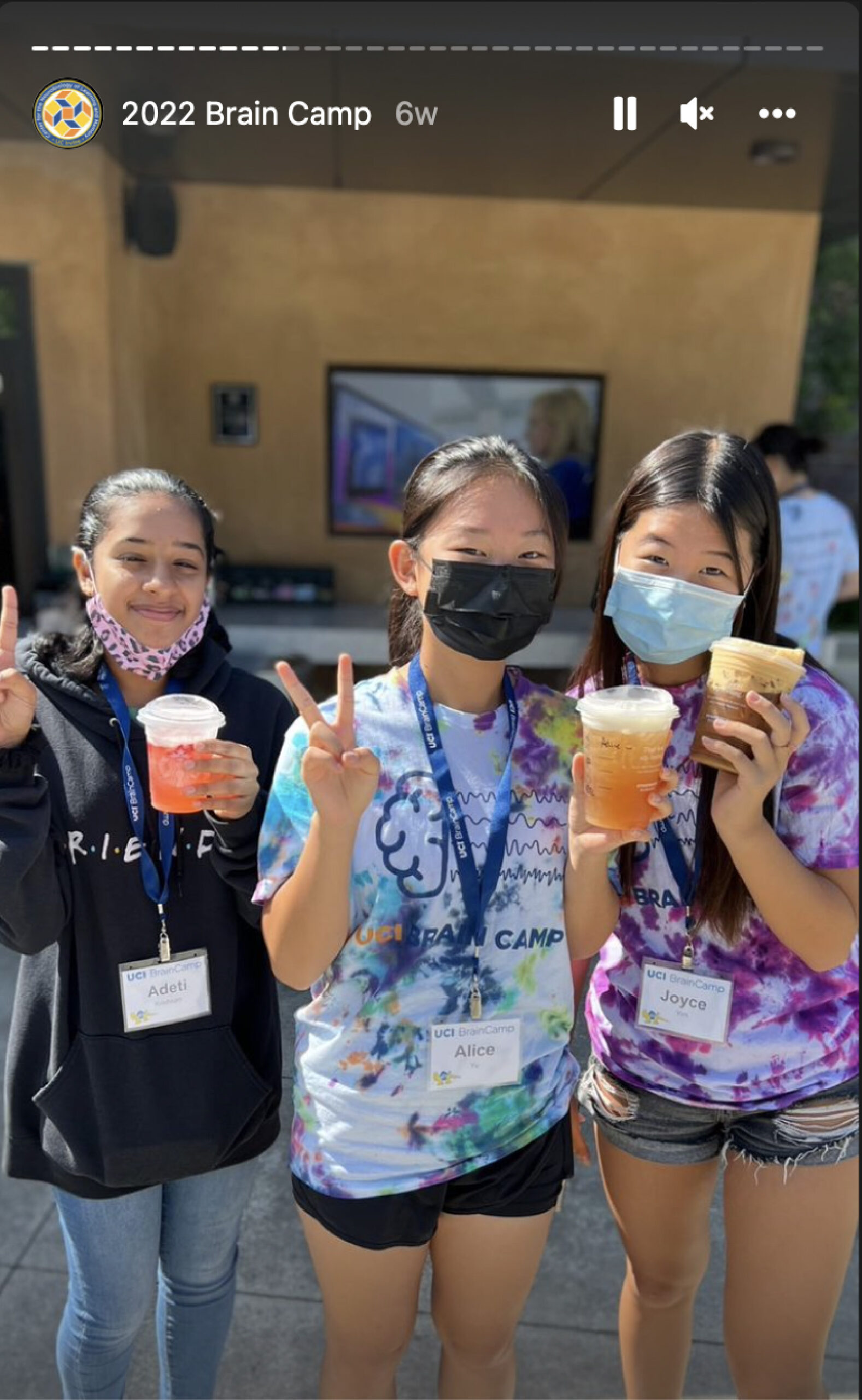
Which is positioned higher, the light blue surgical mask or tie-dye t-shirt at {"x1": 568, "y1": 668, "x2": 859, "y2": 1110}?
the light blue surgical mask

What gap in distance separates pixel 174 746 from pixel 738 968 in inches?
40.9

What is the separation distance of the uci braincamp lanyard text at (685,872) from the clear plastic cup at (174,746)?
2.62 feet

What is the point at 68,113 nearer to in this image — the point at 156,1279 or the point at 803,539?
the point at 156,1279

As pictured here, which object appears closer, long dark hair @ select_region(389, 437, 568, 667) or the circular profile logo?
long dark hair @ select_region(389, 437, 568, 667)

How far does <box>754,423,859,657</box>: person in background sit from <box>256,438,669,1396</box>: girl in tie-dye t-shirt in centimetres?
363

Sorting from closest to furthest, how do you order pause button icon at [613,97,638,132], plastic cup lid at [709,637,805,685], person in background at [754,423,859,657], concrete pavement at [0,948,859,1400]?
1. plastic cup lid at [709,637,805,685]
2. concrete pavement at [0,948,859,1400]
3. pause button icon at [613,97,638,132]
4. person in background at [754,423,859,657]

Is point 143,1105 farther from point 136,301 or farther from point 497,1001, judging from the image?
point 136,301

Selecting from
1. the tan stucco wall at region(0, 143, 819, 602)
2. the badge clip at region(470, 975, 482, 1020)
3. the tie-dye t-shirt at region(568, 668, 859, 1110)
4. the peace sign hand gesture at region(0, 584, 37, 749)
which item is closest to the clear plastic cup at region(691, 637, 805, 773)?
the tie-dye t-shirt at region(568, 668, 859, 1110)

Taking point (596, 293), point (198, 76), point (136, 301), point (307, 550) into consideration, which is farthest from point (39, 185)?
point (198, 76)

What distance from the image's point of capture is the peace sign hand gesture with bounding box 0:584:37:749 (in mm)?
1647

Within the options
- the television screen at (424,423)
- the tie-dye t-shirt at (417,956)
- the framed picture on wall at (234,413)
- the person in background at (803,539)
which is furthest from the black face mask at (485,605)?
the framed picture on wall at (234,413)

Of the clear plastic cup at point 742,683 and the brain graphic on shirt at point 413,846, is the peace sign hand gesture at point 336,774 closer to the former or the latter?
the brain graphic on shirt at point 413,846

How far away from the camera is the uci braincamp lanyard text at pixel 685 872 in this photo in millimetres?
1770

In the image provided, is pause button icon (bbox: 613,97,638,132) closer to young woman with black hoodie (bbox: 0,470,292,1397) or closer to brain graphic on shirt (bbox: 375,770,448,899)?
young woman with black hoodie (bbox: 0,470,292,1397)
